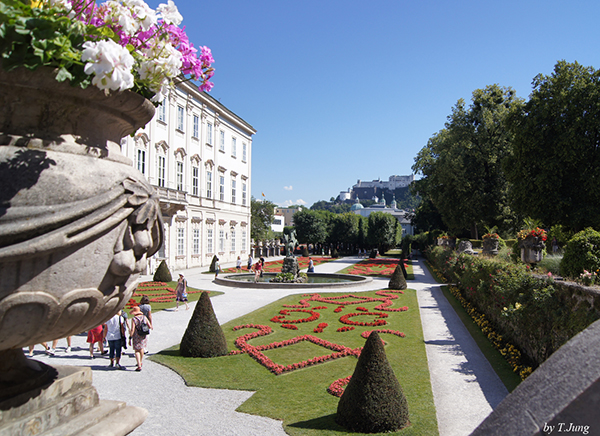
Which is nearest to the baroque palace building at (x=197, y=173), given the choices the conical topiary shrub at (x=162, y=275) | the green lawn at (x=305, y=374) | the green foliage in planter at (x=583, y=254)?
the conical topiary shrub at (x=162, y=275)

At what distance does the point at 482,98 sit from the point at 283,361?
29.2m

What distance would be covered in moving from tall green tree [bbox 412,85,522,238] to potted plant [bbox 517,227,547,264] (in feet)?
59.5

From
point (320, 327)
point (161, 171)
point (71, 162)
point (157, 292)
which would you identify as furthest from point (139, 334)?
point (161, 171)

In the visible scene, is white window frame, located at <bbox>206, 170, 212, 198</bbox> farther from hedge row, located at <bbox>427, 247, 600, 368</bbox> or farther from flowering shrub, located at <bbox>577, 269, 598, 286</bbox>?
flowering shrub, located at <bbox>577, 269, 598, 286</bbox>

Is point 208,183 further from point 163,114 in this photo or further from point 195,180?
point 163,114

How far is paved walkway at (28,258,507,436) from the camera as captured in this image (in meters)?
6.21

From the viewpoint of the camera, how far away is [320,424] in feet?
20.6

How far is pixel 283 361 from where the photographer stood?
9.52 m

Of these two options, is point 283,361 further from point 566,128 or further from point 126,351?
point 566,128

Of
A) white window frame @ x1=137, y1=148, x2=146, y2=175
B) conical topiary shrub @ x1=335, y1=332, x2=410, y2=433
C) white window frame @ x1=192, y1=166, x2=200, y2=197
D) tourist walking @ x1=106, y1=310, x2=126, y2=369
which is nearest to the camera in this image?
conical topiary shrub @ x1=335, y1=332, x2=410, y2=433

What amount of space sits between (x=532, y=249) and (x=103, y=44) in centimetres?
1376

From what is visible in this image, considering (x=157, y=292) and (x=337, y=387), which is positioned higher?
(x=157, y=292)

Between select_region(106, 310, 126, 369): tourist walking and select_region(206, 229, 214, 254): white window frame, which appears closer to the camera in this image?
select_region(106, 310, 126, 369): tourist walking

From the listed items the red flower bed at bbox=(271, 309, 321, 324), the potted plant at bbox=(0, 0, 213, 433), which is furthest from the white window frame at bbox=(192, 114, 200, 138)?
the potted plant at bbox=(0, 0, 213, 433)
